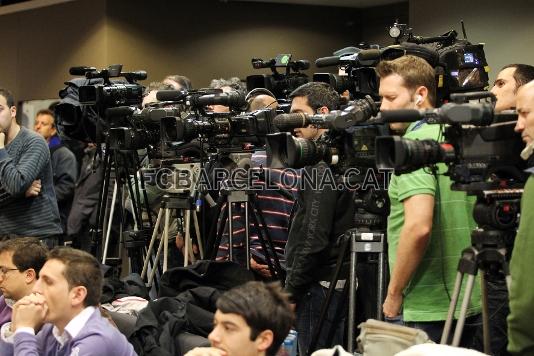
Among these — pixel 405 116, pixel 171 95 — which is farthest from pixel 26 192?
pixel 405 116

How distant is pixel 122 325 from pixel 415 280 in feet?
3.63

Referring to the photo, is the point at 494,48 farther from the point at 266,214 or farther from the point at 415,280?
the point at 415,280

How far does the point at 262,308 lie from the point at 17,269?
1.59 m

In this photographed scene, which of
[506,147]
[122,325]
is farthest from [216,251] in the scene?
[506,147]

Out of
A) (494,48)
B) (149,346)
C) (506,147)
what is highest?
(494,48)

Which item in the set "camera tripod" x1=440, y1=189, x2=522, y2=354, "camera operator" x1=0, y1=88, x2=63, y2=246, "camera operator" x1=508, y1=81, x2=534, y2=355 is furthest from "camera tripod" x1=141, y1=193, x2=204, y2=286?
"camera operator" x1=508, y1=81, x2=534, y2=355

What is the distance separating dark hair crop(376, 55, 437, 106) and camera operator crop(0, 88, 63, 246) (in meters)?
2.25

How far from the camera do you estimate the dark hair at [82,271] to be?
312 cm

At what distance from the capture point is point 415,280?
3.04 metres

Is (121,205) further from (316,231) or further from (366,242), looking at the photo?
(366,242)

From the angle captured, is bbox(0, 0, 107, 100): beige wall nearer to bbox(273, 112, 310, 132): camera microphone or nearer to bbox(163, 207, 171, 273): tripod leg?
bbox(163, 207, 171, 273): tripod leg

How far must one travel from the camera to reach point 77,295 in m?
3.11

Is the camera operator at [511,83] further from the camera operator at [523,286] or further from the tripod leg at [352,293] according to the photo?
the camera operator at [523,286]

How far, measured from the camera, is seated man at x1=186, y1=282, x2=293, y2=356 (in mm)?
2436
